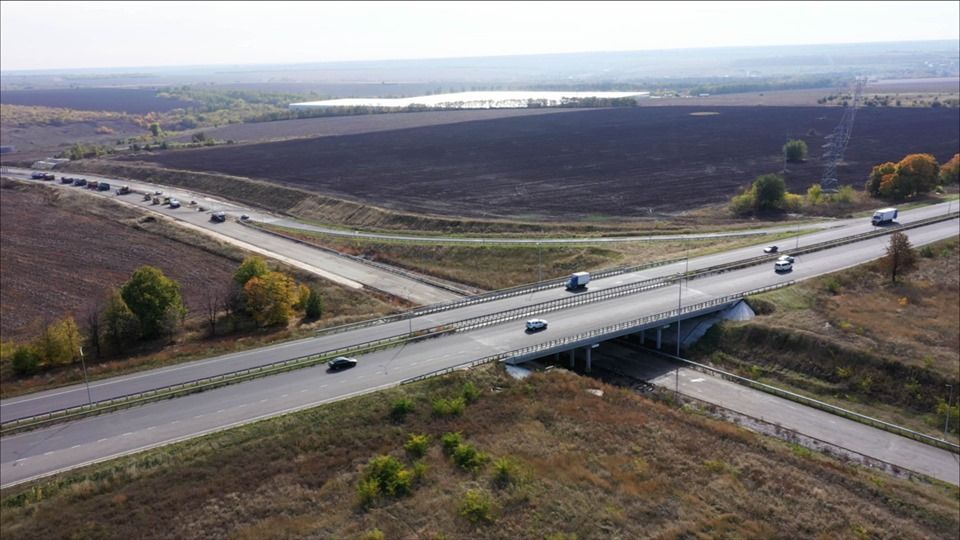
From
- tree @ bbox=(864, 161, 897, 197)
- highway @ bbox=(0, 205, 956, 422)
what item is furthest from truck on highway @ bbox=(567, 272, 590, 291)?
tree @ bbox=(864, 161, 897, 197)

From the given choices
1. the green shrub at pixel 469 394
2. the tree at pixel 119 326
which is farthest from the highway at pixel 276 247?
the green shrub at pixel 469 394

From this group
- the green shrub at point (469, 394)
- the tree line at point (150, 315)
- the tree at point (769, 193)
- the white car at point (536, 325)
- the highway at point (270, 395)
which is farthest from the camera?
the tree at point (769, 193)

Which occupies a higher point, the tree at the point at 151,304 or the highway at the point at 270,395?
the tree at the point at 151,304

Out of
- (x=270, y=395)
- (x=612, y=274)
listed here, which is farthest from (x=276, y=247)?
(x=270, y=395)

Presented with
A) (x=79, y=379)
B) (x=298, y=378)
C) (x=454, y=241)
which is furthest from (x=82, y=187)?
Answer: (x=298, y=378)

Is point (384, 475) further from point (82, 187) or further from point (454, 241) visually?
point (82, 187)

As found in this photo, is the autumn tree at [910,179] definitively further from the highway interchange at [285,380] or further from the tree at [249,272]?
the tree at [249,272]

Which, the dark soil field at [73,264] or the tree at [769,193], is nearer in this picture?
the dark soil field at [73,264]
